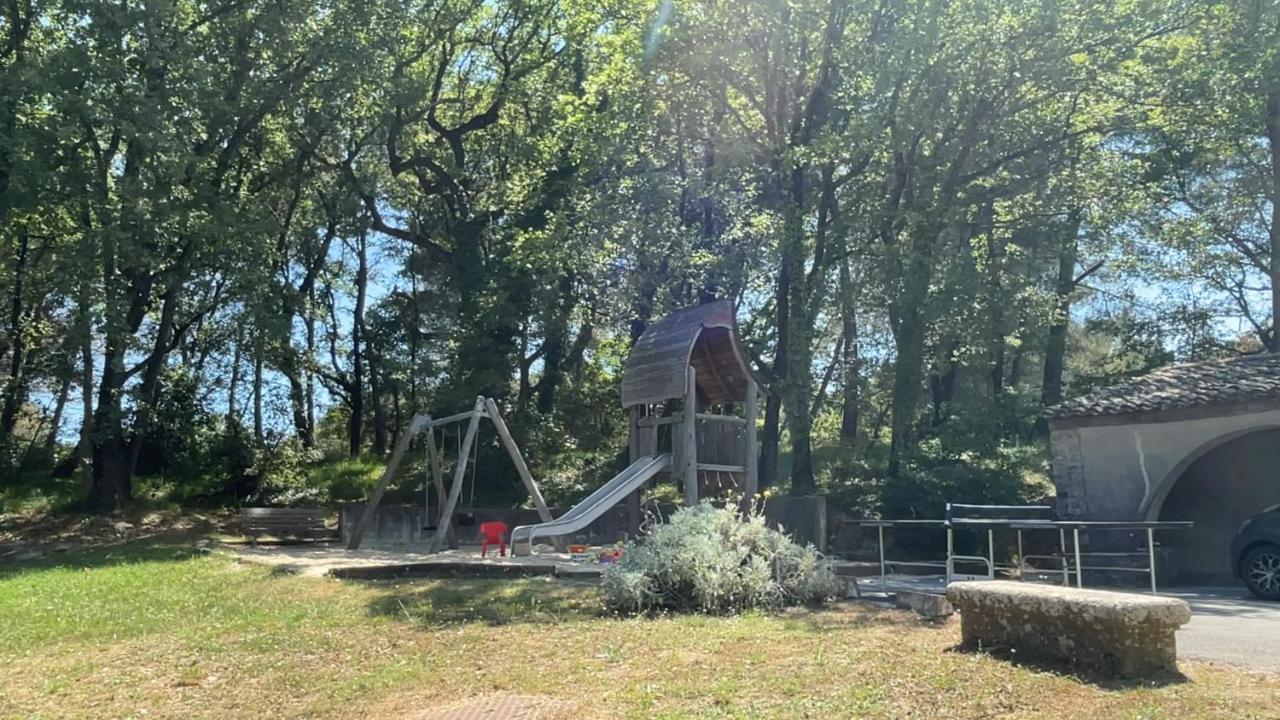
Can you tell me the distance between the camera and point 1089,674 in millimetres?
5676

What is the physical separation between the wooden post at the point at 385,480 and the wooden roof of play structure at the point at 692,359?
3832 mm

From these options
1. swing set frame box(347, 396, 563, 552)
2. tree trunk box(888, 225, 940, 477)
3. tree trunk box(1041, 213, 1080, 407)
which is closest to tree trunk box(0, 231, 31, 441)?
swing set frame box(347, 396, 563, 552)

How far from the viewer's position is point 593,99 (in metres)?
21.6

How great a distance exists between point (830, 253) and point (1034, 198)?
4545 millimetres

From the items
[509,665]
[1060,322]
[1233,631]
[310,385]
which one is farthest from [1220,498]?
[310,385]

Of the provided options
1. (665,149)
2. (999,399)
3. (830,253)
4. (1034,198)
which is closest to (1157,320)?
(999,399)

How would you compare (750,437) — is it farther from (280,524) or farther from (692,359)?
(280,524)

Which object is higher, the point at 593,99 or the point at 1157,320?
the point at 593,99

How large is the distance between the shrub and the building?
790 centimetres

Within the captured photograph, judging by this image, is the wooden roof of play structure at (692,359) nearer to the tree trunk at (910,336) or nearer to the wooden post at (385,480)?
the wooden post at (385,480)

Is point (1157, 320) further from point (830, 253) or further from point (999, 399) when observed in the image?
point (830, 253)

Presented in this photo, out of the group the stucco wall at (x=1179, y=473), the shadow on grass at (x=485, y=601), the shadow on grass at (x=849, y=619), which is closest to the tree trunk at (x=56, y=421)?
the shadow on grass at (x=485, y=601)

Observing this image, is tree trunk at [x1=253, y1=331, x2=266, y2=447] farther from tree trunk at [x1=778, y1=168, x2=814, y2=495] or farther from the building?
the building

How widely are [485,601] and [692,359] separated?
7.98m
